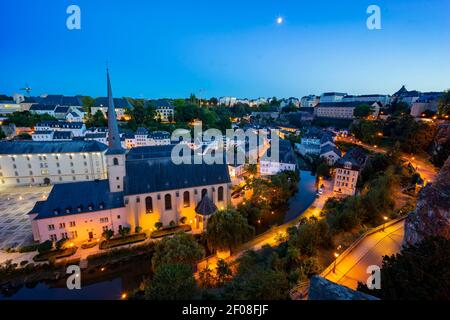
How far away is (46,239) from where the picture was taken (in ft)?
83.3

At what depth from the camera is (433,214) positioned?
18.0 meters

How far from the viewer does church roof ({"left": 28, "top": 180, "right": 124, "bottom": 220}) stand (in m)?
25.3

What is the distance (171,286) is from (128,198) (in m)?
16.5

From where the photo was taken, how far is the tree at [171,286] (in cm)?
1445

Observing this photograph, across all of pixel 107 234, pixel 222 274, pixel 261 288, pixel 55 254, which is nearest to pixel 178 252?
pixel 222 274

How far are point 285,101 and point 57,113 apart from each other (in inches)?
5995

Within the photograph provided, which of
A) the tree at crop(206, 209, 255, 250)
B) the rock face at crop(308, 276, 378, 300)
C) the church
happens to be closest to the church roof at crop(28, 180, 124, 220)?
the church

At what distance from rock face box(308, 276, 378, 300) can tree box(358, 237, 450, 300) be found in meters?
5.41

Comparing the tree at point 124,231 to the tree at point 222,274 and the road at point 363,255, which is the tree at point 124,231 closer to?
the tree at point 222,274

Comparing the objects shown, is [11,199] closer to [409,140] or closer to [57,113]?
[57,113]

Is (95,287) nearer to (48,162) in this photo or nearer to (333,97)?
(48,162)

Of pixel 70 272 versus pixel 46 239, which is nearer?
pixel 70 272
